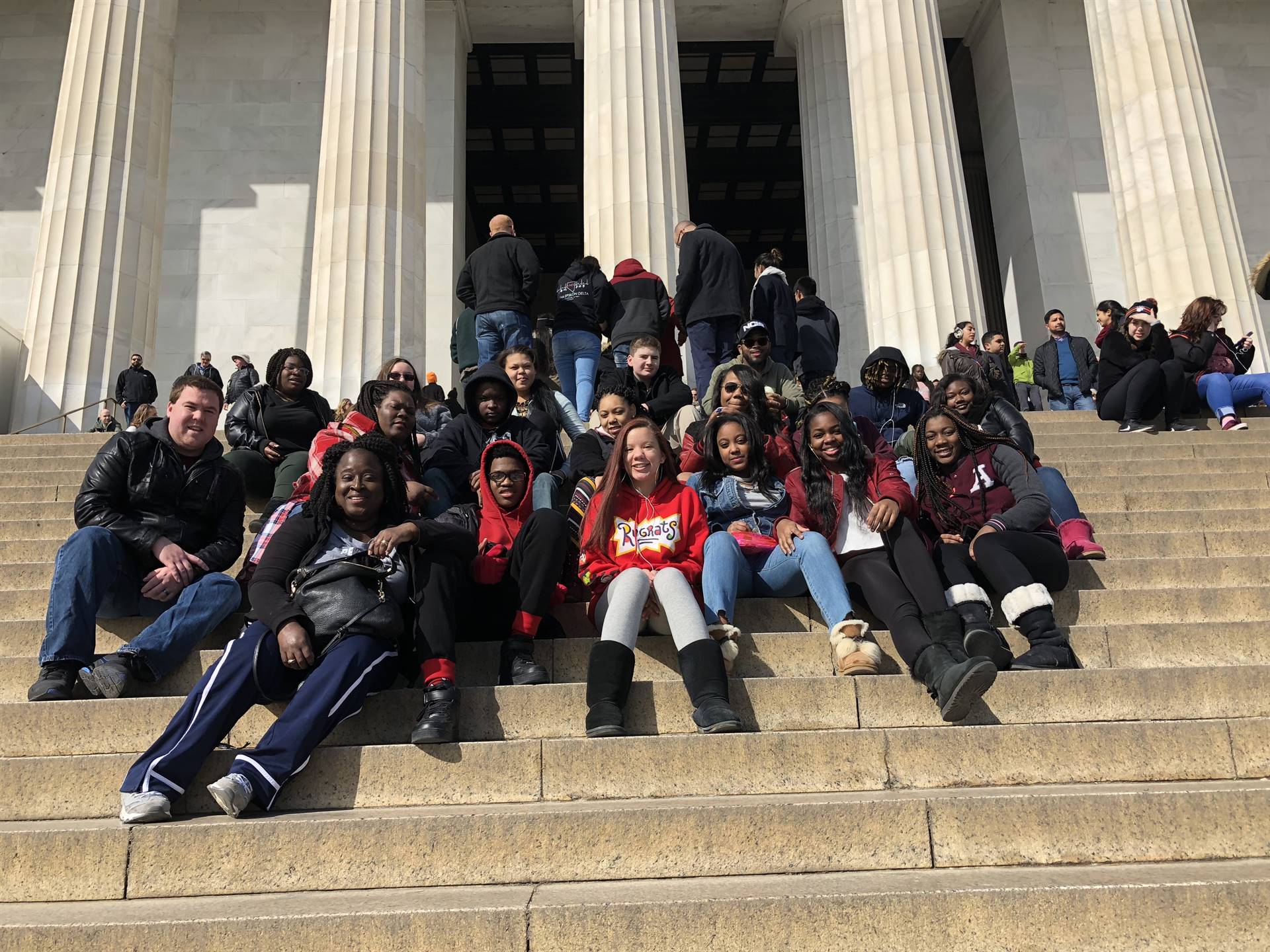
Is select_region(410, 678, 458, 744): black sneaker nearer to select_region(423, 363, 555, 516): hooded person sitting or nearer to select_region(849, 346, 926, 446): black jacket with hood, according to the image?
select_region(423, 363, 555, 516): hooded person sitting

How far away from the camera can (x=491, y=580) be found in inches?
217

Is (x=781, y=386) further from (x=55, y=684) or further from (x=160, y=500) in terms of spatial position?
(x=55, y=684)

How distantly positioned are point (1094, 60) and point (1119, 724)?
16.8 m

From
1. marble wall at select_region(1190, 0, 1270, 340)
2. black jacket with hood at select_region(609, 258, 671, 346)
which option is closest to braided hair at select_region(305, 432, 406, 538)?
black jacket with hood at select_region(609, 258, 671, 346)

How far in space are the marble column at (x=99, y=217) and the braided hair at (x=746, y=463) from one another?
12453 millimetres

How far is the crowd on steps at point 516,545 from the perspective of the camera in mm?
4523

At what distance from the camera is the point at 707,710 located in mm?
4457

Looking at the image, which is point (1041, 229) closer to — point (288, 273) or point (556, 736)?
point (288, 273)

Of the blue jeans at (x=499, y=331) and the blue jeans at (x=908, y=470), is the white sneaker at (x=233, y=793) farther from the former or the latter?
the blue jeans at (x=499, y=331)

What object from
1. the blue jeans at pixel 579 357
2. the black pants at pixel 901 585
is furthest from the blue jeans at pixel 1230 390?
the black pants at pixel 901 585

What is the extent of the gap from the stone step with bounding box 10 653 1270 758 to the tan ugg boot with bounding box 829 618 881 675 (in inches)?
3.4

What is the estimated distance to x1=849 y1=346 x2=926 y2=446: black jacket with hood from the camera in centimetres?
851

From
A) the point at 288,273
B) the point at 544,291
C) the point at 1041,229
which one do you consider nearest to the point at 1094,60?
the point at 1041,229

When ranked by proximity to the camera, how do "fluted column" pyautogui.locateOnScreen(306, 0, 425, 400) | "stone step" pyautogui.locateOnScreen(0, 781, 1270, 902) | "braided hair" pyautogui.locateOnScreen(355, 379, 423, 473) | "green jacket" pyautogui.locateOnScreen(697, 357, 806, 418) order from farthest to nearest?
"fluted column" pyautogui.locateOnScreen(306, 0, 425, 400) < "green jacket" pyautogui.locateOnScreen(697, 357, 806, 418) < "braided hair" pyautogui.locateOnScreen(355, 379, 423, 473) < "stone step" pyautogui.locateOnScreen(0, 781, 1270, 902)
